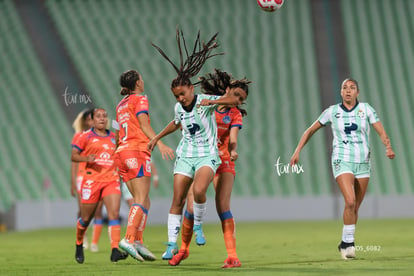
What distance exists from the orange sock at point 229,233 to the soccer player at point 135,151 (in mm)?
898

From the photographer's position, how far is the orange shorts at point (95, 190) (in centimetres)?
933

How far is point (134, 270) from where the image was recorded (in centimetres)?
780

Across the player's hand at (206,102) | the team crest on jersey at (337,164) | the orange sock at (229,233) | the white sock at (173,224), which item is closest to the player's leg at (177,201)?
the white sock at (173,224)

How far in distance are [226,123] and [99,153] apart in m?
1.67

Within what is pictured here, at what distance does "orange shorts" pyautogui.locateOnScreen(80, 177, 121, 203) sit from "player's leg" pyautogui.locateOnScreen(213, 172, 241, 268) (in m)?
A: 1.51

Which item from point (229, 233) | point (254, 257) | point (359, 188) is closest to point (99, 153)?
point (254, 257)

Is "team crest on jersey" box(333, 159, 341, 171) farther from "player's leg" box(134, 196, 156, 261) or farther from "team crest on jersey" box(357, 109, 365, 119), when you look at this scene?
"player's leg" box(134, 196, 156, 261)

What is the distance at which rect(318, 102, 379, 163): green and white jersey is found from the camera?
9156 millimetres

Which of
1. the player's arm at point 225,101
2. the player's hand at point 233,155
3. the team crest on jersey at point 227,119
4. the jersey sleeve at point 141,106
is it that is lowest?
the player's hand at point 233,155

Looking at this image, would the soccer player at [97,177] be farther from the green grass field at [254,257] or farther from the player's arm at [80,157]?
the green grass field at [254,257]

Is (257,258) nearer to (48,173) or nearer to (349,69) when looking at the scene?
(48,173)

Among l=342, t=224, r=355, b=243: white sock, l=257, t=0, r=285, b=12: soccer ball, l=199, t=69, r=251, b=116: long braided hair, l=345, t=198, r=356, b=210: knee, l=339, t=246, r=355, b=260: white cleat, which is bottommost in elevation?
l=339, t=246, r=355, b=260: white cleat

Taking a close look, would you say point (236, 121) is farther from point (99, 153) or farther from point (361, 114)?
point (99, 153)

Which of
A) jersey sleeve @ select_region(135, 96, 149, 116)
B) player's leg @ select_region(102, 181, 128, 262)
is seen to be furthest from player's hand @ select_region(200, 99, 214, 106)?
player's leg @ select_region(102, 181, 128, 262)
